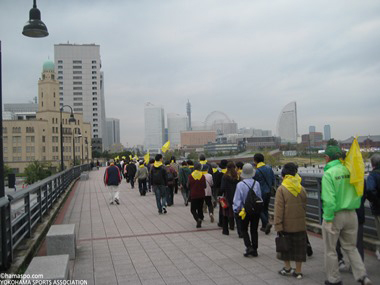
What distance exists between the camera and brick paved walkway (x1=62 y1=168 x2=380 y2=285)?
5820mm

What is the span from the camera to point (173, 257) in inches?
280

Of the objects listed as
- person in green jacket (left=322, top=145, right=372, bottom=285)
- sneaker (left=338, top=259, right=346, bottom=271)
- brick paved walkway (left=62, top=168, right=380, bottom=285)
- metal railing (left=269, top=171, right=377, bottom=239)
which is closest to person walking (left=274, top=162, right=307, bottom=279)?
brick paved walkway (left=62, top=168, right=380, bottom=285)

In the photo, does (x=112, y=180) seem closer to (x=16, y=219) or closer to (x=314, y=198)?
(x=16, y=219)

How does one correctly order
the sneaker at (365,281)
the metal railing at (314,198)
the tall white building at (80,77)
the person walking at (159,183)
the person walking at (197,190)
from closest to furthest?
1. the sneaker at (365,281)
2. the metal railing at (314,198)
3. the person walking at (197,190)
4. the person walking at (159,183)
5. the tall white building at (80,77)

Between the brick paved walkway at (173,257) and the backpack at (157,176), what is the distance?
140cm

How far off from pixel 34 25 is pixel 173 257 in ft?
18.8

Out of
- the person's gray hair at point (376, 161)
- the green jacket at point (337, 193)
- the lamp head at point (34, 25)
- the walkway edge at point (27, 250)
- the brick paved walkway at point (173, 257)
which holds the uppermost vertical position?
the lamp head at point (34, 25)

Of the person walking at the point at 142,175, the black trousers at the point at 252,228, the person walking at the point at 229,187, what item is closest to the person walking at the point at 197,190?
the person walking at the point at 229,187

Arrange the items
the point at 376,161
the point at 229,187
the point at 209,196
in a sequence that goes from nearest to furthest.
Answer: the point at 376,161 → the point at 229,187 → the point at 209,196

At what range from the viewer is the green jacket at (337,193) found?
4.93m

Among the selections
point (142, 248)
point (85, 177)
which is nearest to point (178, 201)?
point (142, 248)

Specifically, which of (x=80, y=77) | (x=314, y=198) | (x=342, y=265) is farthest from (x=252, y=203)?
(x=80, y=77)

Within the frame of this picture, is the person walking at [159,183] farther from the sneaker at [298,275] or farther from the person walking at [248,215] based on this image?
the sneaker at [298,275]

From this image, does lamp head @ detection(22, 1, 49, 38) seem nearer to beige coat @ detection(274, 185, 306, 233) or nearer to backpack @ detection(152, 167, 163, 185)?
backpack @ detection(152, 167, 163, 185)
